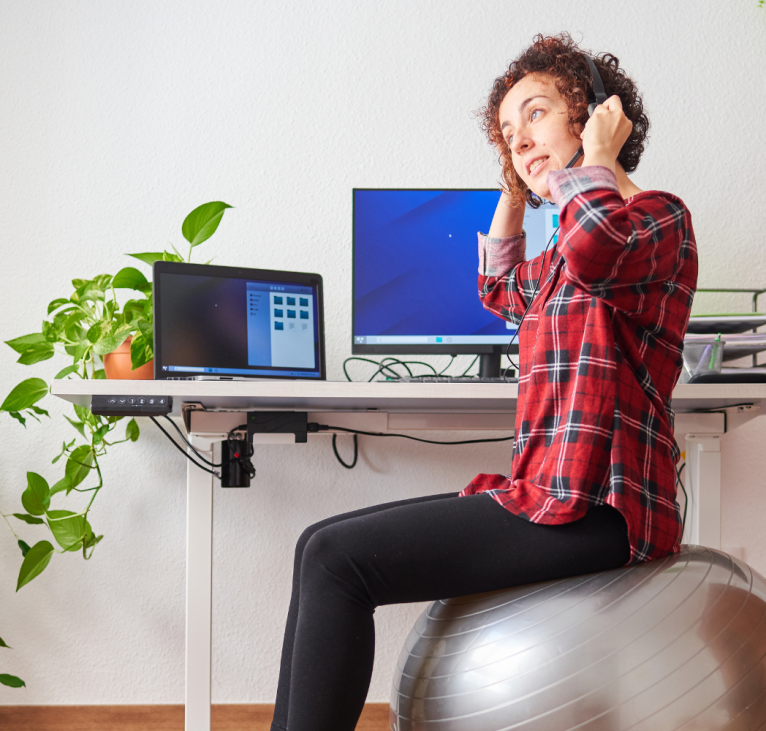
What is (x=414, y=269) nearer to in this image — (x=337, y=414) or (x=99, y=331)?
(x=337, y=414)

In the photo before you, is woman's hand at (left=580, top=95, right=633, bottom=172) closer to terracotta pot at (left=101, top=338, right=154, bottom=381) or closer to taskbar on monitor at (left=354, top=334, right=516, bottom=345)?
taskbar on monitor at (left=354, top=334, right=516, bottom=345)

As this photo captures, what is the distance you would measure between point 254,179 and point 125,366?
0.60 m

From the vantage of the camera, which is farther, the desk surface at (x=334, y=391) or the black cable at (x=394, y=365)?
the black cable at (x=394, y=365)

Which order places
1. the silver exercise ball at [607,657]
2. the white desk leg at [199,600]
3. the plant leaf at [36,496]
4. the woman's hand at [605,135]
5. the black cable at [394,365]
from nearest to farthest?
the silver exercise ball at [607,657] → the woman's hand at [605,135] → the white desk leg at [199,600] → the plant leaf at [36,496] → the black cable at [394,365]

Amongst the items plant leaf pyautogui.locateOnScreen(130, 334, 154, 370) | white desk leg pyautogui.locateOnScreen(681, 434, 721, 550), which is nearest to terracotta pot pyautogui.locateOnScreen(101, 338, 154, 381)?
plant leaf pyautogui.locateOnScreen(130, 334, 154, 370)

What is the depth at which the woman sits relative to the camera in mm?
735

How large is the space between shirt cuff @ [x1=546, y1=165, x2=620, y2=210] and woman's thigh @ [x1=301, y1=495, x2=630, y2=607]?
0.36 meters

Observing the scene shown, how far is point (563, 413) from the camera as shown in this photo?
81 centimetres

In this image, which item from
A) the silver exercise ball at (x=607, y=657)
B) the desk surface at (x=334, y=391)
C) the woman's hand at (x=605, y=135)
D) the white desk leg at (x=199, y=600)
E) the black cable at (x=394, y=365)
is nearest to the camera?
the silver exercise ball at (x=607, y=657)

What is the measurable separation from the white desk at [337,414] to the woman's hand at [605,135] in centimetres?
38

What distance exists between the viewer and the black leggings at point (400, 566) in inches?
28.9

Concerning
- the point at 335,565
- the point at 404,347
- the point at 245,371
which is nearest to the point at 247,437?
the point at 245,371

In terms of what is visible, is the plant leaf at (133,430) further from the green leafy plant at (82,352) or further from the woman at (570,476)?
the woman at (570,476)

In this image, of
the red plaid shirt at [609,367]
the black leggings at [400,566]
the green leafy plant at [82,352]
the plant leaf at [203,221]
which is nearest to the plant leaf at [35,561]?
the green leafy plant at [82,352]
